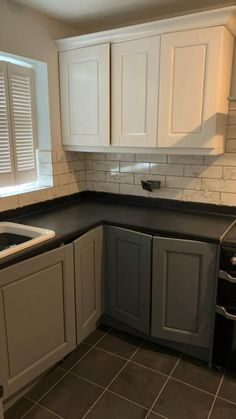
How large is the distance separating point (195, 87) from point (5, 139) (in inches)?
50.4

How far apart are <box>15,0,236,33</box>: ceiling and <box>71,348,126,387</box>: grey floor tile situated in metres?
2.21

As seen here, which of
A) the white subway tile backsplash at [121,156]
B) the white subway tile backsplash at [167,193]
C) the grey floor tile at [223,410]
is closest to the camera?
the grey floor tile at [223,410]

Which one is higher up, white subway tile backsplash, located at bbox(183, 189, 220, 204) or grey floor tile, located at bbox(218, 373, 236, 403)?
white subway tile backsplash, located at bbox(183, 189, 220, 204)

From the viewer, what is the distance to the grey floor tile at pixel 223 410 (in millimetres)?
1606

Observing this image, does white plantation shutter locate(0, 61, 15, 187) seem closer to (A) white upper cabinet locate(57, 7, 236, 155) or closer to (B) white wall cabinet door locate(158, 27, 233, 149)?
(A) white upper cabinet locate(57, 7, 236, 155)

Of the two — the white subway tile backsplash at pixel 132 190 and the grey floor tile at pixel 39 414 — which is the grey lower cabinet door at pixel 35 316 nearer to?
the grey floor tile at pixel 39 414

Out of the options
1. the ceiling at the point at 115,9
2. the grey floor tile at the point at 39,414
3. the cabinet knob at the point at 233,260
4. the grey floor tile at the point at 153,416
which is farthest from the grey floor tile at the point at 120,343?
the ceiling at the point at 115,9

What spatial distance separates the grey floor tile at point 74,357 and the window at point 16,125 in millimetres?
1231

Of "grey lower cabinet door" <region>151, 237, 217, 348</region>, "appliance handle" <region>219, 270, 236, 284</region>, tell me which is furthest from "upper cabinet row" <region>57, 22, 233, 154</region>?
"appliance handle" <region>219, 270, 236, 284</region>

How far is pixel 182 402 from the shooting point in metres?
1.69

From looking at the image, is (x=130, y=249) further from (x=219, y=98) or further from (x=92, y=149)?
(x=219, y=98)

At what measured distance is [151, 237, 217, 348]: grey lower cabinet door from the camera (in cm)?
182

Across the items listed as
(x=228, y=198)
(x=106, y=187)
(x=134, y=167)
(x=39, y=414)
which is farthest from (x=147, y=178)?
(x=39, y=414)

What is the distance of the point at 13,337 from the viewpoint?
5.07 feet
